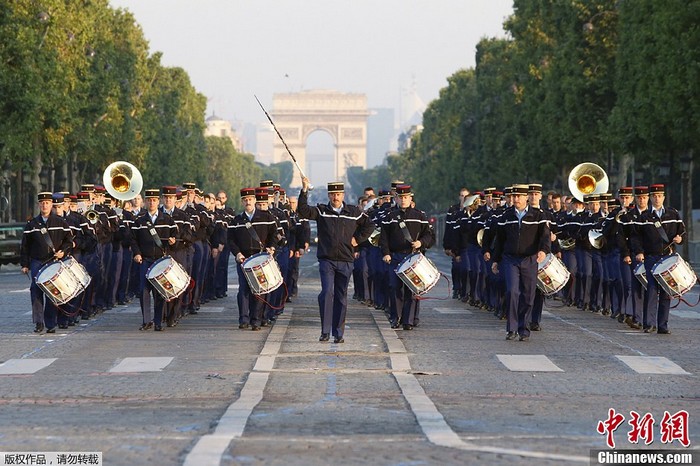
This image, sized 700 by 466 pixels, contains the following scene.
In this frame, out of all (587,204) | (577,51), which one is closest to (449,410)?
(587,204)

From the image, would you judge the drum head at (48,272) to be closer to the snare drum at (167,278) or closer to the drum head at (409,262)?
the snare drum at (167,278)

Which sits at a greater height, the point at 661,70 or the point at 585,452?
the point at 661,70

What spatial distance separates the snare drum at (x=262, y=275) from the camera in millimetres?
23109

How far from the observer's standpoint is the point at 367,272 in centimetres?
3250

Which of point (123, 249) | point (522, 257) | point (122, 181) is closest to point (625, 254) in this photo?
point (522, 257)

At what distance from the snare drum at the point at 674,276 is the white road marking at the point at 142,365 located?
7057mm

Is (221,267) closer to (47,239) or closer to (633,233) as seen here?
(47,239)

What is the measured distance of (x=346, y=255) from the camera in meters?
21.8

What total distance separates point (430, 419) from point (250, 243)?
11.5 meters

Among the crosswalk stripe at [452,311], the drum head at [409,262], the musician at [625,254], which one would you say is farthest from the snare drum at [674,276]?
the crosswalk stripe at [452,311]

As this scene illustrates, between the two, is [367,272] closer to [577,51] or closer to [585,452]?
[585,452]

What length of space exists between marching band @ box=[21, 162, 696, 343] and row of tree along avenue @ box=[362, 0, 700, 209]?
66.2ft

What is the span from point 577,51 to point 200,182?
66.1 meters

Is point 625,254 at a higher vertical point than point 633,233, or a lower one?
lower
